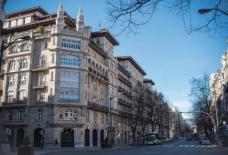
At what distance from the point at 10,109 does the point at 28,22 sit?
17028 millimetres

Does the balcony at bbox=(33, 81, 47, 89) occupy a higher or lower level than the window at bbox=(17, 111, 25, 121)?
higher

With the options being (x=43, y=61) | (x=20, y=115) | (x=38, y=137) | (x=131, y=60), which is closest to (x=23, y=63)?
(x=43, y=61)

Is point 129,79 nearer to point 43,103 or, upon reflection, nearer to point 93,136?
point 93,136

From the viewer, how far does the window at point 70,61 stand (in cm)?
5009

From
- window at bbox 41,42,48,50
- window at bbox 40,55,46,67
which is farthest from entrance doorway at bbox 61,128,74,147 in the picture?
window at bbox 41,42,48,50

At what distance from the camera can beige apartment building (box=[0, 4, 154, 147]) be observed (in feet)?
159

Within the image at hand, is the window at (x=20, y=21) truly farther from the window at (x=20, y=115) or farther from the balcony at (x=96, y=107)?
the balcony at (x=96, y=107)

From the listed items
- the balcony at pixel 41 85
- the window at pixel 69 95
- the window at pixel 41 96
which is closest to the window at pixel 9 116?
the window at pixel 41 96

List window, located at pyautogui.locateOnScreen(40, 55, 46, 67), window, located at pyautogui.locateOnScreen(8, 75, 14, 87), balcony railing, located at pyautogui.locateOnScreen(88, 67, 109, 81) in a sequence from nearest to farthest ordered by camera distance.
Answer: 1. window, located at pyautogui.locateOnScreen(40, 55, 46, 67)
2. window, located at pyautogui.locateOnScreen(8, 75, 14, 87)
3. balcony railing, located at pyautogui.locateOnScreen(88, 67, 109, 81)

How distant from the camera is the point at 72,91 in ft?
163

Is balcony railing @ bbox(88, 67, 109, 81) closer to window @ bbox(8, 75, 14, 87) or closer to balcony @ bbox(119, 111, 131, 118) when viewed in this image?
balcony @ bbox(119, 111, 131, 118)

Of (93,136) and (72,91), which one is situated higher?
(72,91)

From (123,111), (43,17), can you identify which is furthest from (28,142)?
(123,111)

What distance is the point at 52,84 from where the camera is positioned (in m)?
48.8
